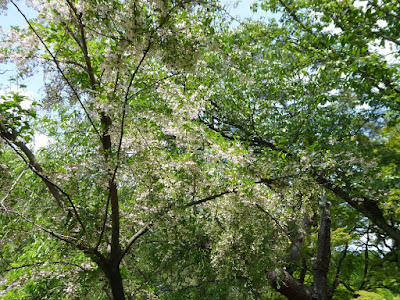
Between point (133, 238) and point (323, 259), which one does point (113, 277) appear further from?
point (323, 259)

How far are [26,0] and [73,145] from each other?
8.07 ft

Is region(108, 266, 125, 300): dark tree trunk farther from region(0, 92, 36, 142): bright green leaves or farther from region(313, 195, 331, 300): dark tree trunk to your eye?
region(313, 195, 331, 300): dark tree trunk

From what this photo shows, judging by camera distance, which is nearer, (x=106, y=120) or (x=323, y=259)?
(x=106, y=120)

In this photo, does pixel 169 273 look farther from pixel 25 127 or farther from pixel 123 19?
pixel 123 19

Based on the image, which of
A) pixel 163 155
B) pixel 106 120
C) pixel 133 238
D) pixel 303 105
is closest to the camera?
pixel 106 120

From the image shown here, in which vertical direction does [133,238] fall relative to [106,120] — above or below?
below

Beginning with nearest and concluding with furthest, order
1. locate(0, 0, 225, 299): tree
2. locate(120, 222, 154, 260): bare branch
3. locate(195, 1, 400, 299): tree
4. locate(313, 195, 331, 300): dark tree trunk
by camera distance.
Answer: locate(0, 0, 225, 299): tree < locate(120, 222, 154, 260): bare branch < locate(195, 1, 400, 299): tree < locate(313, 195, 331, 300): dark tree trunk

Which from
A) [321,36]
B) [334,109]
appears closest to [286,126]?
[334,109]

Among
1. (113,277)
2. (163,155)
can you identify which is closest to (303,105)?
(163,155)

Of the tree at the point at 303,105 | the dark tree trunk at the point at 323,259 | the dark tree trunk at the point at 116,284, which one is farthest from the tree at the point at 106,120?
the dark tree trunk at the point at 323,259

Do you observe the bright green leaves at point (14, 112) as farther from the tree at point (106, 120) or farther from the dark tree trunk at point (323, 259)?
the dark tree trunk at point (323, 259)

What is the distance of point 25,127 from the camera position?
123 inches

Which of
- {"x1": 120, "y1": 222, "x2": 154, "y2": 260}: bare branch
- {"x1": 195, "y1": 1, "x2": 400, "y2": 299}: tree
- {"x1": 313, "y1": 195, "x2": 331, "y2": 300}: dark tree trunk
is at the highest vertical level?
{"x1": 195, "y1": 1, "x2": 400, "y2": 299}: tree

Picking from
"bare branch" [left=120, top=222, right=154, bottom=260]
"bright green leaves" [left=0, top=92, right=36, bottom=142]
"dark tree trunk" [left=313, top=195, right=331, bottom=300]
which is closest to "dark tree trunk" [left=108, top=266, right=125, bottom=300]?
"bare branch" [left=120, top=222, right=154, bottom=260]
